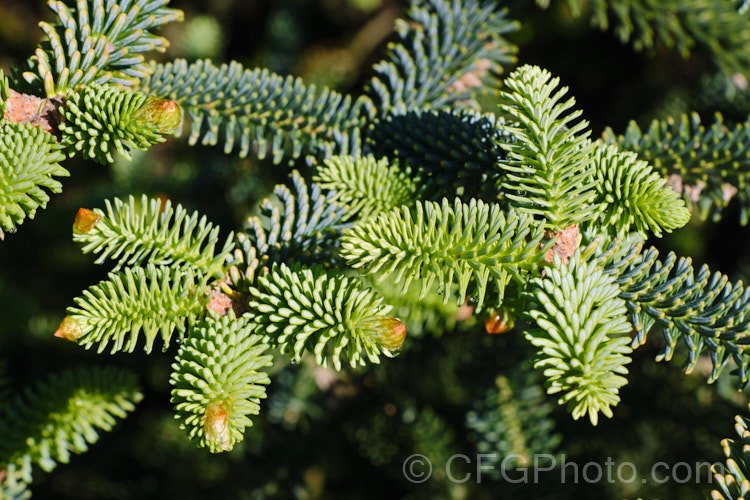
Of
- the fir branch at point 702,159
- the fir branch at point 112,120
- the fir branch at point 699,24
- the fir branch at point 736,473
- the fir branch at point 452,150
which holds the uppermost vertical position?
the fir branch at point 699,24

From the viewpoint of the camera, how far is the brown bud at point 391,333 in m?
0.70

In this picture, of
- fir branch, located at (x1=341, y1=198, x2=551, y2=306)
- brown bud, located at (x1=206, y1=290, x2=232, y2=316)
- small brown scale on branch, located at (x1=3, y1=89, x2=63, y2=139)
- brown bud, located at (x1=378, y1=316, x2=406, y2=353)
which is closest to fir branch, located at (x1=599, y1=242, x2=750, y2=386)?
fir branch, located at (x1=341, y1=198, x2=551, y2=306)

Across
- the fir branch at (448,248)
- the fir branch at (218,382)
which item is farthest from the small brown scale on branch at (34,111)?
the fir branch at (448,248)

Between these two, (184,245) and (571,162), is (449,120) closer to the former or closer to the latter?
(571,162)

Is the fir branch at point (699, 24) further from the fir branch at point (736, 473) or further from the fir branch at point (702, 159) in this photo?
the fir branch at point (736, 473)

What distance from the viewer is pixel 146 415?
5.88 feet

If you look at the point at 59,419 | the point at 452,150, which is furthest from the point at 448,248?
the point at 59,419

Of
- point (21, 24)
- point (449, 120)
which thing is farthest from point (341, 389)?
point (21, 24)

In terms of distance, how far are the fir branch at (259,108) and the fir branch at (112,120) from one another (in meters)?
0.22

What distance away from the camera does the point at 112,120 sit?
77 centimetres

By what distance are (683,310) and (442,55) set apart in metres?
0.70

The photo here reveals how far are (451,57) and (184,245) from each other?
69 centimetres

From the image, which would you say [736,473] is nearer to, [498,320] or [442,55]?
[498,320]

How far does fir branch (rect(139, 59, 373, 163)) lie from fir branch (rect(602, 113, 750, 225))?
525 mm
